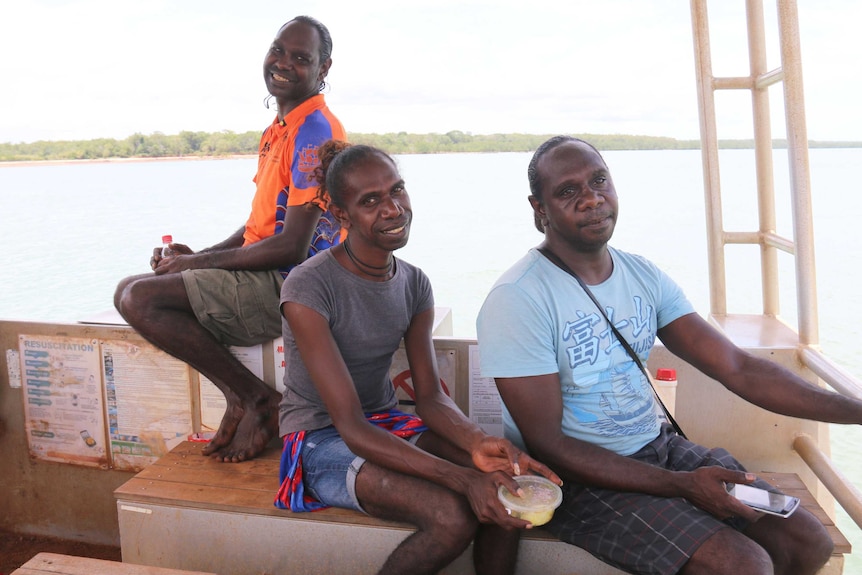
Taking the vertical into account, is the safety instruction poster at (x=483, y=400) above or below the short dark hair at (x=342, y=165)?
below

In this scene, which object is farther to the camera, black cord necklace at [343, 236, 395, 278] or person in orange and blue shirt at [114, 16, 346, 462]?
person in orange and blue shirt at [114, 16, 346, 462]

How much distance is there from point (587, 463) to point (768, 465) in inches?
48.7

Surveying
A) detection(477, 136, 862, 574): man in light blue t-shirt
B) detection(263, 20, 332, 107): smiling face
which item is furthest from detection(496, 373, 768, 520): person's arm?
detection(263, 20, 332, 107): smiling face

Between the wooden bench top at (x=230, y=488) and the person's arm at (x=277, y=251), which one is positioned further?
the person's arm at (x=277, y=251)

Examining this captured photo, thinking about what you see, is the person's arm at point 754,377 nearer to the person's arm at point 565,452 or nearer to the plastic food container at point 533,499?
the person's arm at point 565,452

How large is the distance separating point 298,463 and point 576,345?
3.13 feet

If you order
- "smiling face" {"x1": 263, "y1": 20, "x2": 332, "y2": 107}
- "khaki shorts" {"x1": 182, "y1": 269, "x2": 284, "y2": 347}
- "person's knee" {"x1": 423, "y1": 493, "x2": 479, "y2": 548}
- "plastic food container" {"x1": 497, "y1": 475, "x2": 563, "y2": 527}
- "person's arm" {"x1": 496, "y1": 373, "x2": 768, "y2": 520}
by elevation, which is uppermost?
"smiling face" {"x1": 263, "y1": 20, "x2": 332, "y2": 107}

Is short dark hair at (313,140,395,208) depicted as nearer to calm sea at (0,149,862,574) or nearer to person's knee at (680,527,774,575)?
calm sea at (0,149,862,574)

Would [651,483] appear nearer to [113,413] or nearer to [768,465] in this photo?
[768,465]

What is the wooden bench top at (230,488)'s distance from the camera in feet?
7.71

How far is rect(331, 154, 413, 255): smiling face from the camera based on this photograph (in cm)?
229

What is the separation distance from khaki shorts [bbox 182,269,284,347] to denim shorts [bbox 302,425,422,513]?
0.75 metres

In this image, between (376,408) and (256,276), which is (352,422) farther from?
(256,276)

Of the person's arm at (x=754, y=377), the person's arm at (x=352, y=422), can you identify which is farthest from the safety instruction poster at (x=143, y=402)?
the person's arm at (x=754, y=377)
